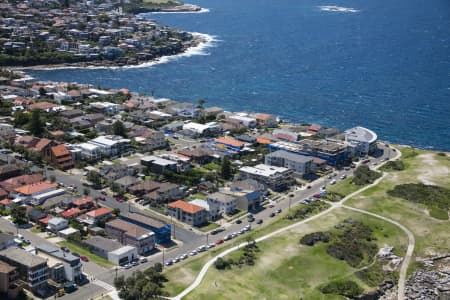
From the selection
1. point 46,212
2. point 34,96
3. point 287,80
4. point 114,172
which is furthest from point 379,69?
point 46,212

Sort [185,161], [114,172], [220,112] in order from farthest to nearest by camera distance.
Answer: [220,112]
[185,161]
[114,172]

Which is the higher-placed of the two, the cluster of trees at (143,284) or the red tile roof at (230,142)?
the red tile roof at (230,142)

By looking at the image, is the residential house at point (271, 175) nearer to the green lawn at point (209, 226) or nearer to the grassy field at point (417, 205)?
the grassy field at point (417, 205)

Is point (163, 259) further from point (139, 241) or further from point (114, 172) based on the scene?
point (114, 172)

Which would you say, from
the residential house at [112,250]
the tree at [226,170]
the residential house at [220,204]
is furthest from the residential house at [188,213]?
the tree at [226,170]

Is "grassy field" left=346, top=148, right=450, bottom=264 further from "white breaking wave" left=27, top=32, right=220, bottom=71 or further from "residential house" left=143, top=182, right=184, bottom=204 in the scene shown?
"white breaking wave" left=27, top=32, right=220, bottom=71

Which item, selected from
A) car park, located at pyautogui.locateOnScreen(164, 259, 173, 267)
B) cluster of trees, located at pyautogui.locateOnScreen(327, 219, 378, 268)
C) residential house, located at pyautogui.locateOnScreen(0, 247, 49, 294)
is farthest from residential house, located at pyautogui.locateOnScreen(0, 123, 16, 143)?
cluster of trees, located at pyautogui.locateOnScreen(327, 219, 378, 268)
